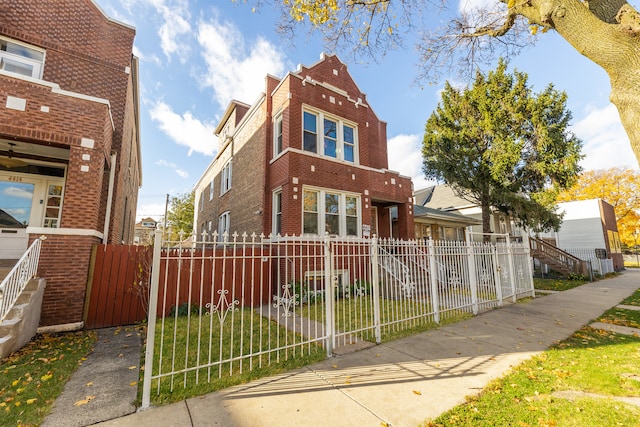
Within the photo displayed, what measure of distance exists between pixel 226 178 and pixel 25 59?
9.96 meters

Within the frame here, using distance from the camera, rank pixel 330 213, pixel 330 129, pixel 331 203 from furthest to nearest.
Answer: pixel 330 129 → pixel 331 203 → pixel 330 213

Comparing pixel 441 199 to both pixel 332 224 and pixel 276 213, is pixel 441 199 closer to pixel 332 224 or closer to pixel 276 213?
pixel 332 224

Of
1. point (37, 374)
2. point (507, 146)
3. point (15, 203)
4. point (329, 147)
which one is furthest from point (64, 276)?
point (507, 146)

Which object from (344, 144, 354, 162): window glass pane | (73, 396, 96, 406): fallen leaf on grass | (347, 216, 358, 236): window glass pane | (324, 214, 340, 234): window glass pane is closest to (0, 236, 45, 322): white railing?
(73, 396, 96, 406): fallen leaf on grass

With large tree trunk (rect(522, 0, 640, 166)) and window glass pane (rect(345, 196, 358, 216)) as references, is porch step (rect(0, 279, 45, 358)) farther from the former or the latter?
window glass pane (rect(345, 196, 358, 216))

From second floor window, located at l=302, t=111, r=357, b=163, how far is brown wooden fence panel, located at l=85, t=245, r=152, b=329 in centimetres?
719

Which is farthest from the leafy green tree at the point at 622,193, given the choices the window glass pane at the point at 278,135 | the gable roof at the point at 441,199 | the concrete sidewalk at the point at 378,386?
the concrete sidewalk at the point at 378,386

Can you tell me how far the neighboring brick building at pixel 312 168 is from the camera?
10.8 metres

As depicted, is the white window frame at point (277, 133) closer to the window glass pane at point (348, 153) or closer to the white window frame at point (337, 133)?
the white window frame at point (337, 133)

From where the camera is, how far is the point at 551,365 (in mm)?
4125

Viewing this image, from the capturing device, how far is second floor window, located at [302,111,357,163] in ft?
38.2

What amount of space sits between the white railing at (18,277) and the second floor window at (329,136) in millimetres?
8565

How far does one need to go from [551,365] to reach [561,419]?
5.55 feet

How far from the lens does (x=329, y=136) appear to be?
12.2 m
